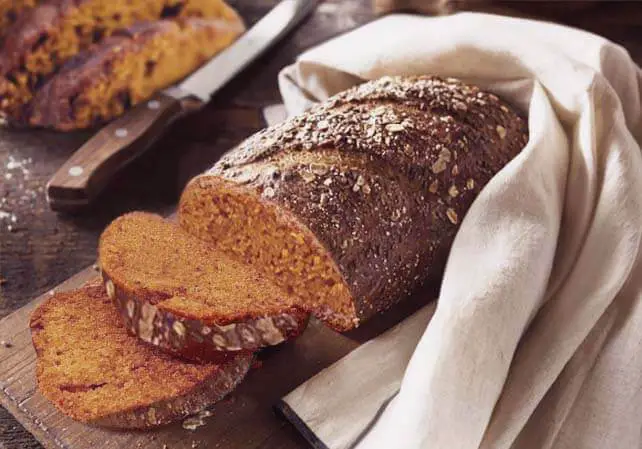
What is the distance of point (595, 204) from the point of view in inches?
96.2

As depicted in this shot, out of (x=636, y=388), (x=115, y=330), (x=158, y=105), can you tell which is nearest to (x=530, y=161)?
(x=636, y=388)

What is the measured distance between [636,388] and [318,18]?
2.60m

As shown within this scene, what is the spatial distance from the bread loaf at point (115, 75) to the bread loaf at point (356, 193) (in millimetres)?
1006

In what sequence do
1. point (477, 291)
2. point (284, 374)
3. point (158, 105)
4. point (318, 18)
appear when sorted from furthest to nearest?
point (318, 18) → point (158, 105) → point (284, 374) → point (477, 291)

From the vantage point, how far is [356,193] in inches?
91.7

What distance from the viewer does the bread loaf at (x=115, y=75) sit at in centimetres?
336

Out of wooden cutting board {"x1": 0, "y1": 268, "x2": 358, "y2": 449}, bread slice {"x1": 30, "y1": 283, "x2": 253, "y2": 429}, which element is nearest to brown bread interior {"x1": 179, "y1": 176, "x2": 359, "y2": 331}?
wooden cutting board {"x1": 0, "y1": 268, "x2": 358, "y2": 449}

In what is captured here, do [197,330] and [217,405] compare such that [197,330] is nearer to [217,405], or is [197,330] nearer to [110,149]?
[217,405]

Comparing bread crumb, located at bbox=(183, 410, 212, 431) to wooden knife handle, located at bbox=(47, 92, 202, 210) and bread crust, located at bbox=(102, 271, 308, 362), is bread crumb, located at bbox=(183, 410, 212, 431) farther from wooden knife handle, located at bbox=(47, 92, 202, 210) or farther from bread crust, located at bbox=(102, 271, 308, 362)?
wooden knife handle, located at bbox=(47, 92, 202, 210)

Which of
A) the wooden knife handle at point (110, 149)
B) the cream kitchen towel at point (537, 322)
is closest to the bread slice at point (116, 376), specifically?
the cream kitchen towel at point (537, 322)

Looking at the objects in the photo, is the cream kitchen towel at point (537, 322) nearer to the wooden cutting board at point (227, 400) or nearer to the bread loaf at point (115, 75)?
the wooden cutting board at point (227, 400)

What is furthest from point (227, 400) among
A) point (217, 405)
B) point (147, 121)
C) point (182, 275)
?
point (147, 121)

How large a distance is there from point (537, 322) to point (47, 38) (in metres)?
2.15

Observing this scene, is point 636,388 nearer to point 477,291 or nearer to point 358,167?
point 477,291
